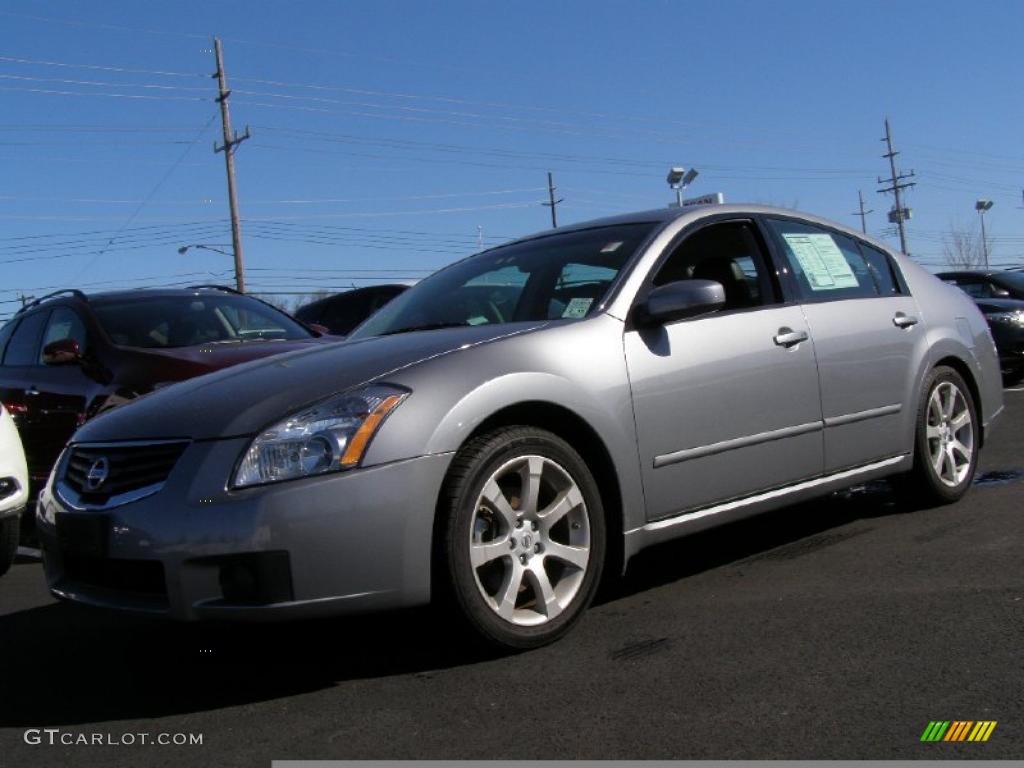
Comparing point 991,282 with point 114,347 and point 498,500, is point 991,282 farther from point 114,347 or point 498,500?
point 498,500

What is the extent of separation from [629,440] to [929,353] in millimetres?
2220

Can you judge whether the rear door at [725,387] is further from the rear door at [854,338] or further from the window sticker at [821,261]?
the window sticker at [821,261]

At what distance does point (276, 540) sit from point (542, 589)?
0.91 metres

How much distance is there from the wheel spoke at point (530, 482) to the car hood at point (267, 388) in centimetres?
45

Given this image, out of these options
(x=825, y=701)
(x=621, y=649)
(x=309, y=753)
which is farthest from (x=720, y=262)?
(x=309, y=753)

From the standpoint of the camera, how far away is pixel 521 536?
139 inches

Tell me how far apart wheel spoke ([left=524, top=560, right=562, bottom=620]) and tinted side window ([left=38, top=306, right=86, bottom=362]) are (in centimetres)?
407

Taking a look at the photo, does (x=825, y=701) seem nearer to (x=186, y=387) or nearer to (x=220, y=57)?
(x=186, y=387)

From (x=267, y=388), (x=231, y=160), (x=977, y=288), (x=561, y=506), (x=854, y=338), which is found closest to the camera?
(x=267, y=388)

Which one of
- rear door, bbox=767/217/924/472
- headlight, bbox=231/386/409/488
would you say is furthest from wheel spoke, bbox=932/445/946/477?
headlight, bbox=231/386/409/488

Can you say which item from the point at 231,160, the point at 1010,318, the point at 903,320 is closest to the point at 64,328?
the point at 903,320

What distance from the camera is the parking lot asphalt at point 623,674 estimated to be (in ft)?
9.16

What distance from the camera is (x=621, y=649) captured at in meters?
3.51

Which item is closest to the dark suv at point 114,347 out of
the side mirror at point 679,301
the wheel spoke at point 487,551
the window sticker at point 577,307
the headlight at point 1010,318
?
the window sticker at point 577,307
